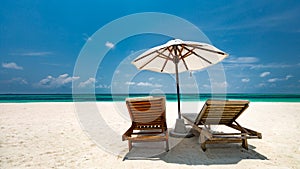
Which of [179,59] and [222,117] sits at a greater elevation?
[179,59]

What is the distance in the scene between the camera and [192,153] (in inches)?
134

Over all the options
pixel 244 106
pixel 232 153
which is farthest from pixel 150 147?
pixel 244 106

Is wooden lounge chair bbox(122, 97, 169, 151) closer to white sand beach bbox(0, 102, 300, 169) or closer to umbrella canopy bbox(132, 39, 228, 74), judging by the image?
white sand beach bbox(0, 102, 300, 169)

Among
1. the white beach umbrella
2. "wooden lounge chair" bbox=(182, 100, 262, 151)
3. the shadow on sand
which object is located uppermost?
the white beach umbrella

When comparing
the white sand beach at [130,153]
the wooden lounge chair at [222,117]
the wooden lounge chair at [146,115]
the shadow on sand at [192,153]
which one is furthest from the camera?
the wooden lounge chair at [146,115]

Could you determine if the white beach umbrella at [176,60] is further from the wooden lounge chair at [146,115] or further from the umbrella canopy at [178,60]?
the wooden lounge chair at [146,115]

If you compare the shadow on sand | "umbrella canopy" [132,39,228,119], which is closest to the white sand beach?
the shadow on sand

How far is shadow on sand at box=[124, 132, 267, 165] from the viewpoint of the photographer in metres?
3.06

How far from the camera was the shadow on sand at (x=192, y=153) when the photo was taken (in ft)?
10.0

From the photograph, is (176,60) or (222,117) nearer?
(222,117)

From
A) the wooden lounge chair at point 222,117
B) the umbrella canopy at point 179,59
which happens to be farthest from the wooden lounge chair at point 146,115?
the umbrella canopy at point 179,59

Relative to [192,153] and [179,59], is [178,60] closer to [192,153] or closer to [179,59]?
[179,59]

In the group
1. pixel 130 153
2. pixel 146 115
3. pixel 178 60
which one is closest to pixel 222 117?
pixel 146 115

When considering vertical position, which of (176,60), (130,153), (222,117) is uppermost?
(176,60)
